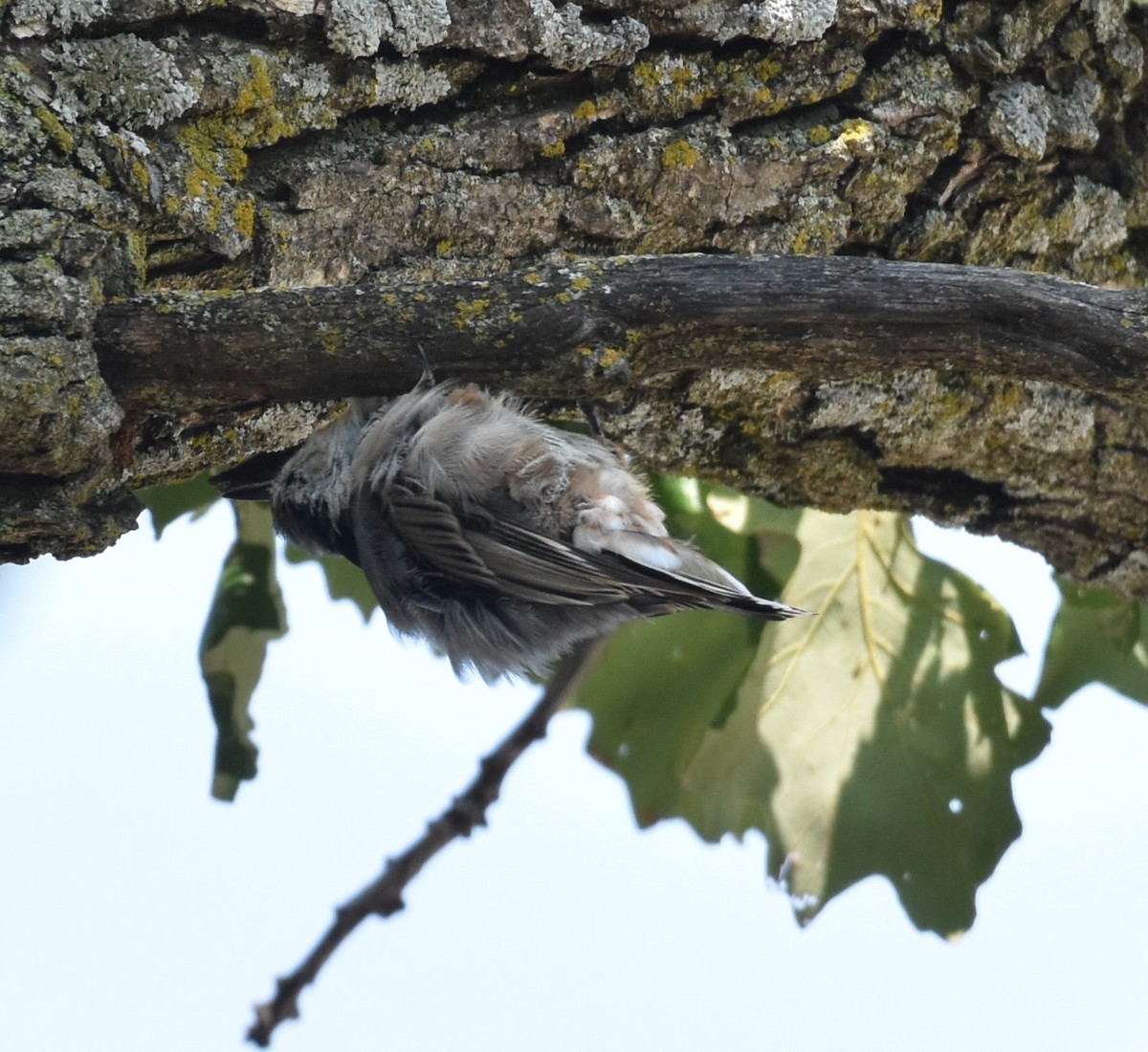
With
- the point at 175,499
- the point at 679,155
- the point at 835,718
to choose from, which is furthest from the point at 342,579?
the point at 679,155

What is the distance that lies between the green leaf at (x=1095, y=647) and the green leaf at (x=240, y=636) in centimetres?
208

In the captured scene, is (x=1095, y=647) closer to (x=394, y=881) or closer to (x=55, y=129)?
(x=394, y=881)

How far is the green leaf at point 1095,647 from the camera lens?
378 cm

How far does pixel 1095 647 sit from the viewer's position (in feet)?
12.5

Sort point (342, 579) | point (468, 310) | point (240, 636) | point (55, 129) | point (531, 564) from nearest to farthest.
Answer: point (468, 310) → point (55, 129) → point (531, 564) → point (240, 636) → point (342, 579)

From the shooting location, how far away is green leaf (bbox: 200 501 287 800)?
134 inches

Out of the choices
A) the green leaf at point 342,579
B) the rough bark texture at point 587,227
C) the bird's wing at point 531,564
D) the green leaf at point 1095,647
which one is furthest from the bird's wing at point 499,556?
the green leaf at point 1095,647

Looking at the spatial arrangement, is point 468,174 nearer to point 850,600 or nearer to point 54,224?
point 54,224

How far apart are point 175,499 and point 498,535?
1.01 m

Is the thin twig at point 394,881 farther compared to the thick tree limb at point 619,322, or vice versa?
the thin twig at point 394,881

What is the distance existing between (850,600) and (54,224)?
98.6 inches

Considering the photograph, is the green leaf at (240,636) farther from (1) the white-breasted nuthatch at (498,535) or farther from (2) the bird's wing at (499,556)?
(2) the bird's wing at (499,556)

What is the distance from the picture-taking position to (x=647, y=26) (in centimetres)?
263

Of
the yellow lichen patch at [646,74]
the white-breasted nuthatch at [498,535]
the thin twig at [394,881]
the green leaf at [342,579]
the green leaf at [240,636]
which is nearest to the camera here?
the yellow lichen patch at [646,74]
